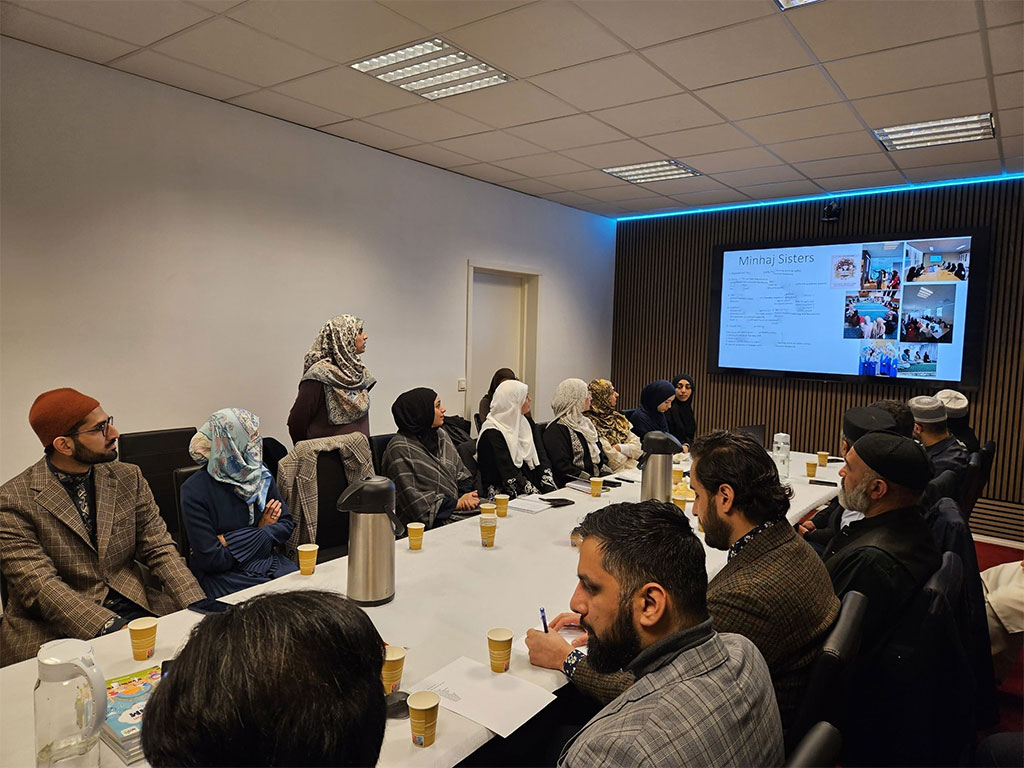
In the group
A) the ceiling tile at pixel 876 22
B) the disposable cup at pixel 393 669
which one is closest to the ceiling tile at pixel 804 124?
the ceiling tile at pixel 876 22

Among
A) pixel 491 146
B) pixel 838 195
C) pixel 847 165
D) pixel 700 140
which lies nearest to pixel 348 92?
pixel 491 146

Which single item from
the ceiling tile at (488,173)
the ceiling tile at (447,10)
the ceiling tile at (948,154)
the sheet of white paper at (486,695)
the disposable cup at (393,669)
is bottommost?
the sheet of white paper at (486,695)

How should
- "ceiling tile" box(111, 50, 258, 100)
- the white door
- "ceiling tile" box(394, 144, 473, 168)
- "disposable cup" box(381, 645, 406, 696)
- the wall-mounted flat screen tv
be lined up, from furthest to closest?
the white door, the wall-mounted flat screen tv, "ceiling tile" box(394, 144, 473, 168), "ceiling tile" box(111, 50, 258, 100), "disposable cup" box(381, 645, 406, 696)

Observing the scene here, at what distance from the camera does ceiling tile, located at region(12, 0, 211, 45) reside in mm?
2812

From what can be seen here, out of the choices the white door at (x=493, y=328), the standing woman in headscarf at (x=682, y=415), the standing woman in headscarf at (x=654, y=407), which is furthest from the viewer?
the white door at (x=493, y=328)

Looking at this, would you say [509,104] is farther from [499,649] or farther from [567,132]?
[499,649]

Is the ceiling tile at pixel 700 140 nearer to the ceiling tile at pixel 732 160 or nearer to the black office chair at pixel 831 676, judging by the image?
the ceiling tile at pixel 732 160

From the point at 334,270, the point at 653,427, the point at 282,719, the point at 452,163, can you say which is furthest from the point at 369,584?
the point at 452,163

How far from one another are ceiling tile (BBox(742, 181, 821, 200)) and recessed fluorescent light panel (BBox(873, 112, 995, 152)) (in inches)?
47.5

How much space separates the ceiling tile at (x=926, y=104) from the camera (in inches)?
139

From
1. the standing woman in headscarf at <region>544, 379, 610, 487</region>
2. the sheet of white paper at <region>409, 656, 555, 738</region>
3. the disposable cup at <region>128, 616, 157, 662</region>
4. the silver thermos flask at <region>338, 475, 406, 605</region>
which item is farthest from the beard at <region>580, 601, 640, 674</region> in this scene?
the standing woman in headscarf at <region>544, 379, 610, 487</region>

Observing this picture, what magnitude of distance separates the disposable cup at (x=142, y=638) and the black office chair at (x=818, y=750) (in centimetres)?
142

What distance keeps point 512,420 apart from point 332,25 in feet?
7.61

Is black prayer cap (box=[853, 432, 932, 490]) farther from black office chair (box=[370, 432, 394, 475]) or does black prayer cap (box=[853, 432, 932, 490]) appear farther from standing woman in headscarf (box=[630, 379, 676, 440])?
standing woman in headscarf (box=[630, 379, 676, 440])
